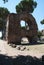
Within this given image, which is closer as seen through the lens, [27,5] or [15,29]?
[15,29]

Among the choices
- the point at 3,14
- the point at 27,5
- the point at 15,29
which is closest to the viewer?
the point at 15,29

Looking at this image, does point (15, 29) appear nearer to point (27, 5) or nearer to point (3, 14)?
point (27, 5)

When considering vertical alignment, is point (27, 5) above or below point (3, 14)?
above

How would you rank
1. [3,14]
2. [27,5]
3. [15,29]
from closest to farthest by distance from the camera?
[15,29]
[27,5]
[3,14]

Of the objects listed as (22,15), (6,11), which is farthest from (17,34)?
(6,11)

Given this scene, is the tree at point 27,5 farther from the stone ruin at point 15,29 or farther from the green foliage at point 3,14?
the stone ruin at point 15,29

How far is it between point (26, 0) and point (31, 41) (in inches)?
773

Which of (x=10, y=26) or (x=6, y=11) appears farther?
(x=6, y=11)

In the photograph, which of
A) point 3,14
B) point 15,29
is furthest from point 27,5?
point 15,29

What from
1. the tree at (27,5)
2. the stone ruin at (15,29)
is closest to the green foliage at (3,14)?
the tree at (27,5)

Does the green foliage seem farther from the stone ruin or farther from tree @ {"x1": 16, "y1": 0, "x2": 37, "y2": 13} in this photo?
the stone ruin

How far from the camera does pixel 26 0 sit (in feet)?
186

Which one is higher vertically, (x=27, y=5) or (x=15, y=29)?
(x=27, y=5)

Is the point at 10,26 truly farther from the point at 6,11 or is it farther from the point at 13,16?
the point at 6,11
